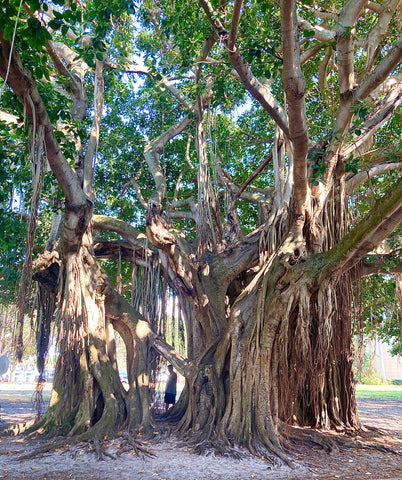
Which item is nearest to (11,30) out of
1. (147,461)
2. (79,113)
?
(79,113)

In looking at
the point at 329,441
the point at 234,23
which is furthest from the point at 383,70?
the point at 329,441

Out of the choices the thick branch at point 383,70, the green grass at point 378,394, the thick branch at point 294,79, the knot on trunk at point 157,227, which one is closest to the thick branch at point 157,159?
the knot on trunk at point 157,227

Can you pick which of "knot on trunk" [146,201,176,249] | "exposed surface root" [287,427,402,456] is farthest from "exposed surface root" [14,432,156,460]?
"knot on trunk" [146,201,176,249]

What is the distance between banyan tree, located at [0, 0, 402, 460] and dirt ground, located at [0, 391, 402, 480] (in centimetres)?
30

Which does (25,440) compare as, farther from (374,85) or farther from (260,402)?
(374,85)

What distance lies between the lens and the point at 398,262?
6.20m

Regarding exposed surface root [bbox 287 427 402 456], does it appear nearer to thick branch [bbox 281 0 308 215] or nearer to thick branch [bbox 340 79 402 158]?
thick branch [bbox 281 0 308 215]

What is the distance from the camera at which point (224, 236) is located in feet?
21.1

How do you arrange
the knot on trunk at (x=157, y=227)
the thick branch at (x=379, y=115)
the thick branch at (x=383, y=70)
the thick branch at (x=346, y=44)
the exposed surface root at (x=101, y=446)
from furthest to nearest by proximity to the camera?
the knot on trunk at (x=157, y=227), the thick branch at (x=379, y=115), the thick branch at (x=346, y=44), the exposed surface root at (x=101, y=446), the thick branch at (x=383, y=70)

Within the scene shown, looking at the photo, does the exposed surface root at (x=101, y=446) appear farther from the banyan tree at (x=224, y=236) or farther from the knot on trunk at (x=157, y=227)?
the knot on trunk at (x=157, y=227)

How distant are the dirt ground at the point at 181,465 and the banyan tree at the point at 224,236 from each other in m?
0.30

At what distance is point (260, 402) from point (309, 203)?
7.50ft

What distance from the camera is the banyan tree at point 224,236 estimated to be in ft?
13.1

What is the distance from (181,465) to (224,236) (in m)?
3.34
